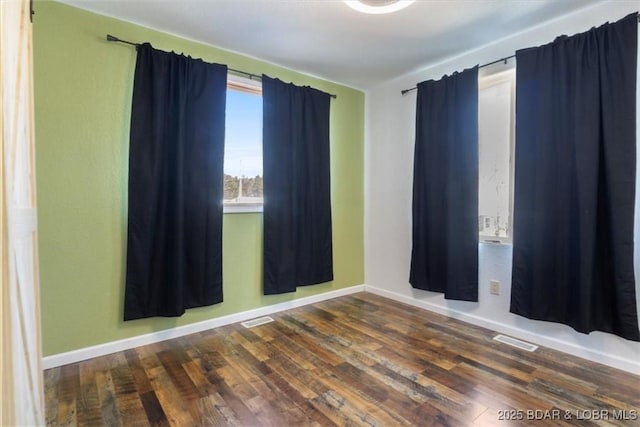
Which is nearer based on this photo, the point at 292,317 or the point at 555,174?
the point at 555,174

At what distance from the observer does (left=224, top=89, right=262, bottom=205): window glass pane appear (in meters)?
2.85

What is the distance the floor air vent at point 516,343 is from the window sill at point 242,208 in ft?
7.29

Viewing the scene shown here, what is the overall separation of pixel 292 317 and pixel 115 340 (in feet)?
4.51

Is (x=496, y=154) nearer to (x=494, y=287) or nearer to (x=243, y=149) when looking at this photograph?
(x=494, y=287)

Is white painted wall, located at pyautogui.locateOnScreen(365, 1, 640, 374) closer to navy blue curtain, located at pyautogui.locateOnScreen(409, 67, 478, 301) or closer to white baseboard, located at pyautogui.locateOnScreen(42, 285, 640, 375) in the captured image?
white baseboard, located at pyautogui.locateOnScreen(42, 285, 640, 375)


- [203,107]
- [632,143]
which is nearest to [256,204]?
[203,107]

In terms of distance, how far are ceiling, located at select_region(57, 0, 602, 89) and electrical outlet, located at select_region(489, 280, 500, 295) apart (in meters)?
1.97

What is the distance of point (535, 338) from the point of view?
2412 millimetres

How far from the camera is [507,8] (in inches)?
85.0

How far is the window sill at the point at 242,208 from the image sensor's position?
9.19 feet

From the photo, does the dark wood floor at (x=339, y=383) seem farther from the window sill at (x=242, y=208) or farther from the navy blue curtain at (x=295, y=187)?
the window sill at (x=242, y=208)

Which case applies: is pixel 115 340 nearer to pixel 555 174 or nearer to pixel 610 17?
pixel 555 174

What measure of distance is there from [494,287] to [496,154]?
3.62ft

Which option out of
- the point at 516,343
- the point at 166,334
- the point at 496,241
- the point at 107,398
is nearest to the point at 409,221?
the point at 496,241
